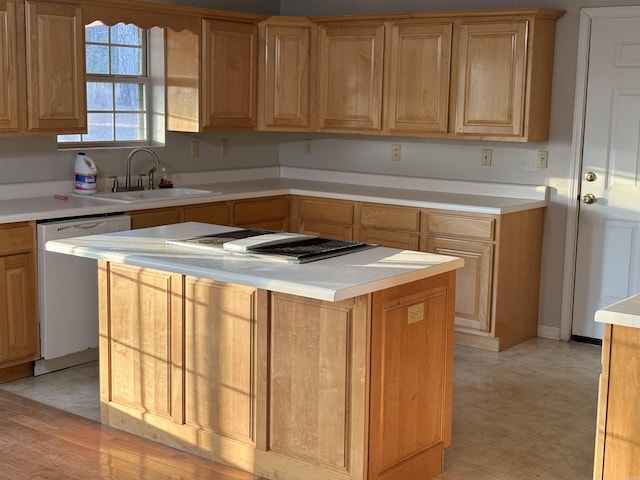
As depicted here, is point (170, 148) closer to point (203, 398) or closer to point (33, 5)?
point (33, 5)

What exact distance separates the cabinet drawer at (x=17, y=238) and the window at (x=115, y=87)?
3.53 feet

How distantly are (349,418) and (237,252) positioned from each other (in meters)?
0.87

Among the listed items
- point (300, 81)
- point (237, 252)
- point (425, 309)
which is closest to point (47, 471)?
point (237, 252)

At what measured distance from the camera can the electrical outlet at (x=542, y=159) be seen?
568 centimetres

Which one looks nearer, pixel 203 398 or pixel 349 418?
pixel 349 418

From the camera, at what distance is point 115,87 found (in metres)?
5.86

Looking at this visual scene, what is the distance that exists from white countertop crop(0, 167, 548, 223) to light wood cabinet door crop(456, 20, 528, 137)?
469 millimetres

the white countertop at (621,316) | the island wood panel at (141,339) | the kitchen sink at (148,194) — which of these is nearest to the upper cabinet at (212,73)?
the kitchen sink at (148,194)

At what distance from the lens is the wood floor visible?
11.6 ft

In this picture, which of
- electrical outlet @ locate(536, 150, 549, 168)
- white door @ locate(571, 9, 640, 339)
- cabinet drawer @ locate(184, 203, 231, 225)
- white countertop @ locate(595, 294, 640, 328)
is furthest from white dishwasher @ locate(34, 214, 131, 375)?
white countertop @ locate(595, 294, 640, 328)

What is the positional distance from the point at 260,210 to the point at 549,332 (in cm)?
205

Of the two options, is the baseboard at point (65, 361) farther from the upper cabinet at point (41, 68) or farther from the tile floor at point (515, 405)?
the upper cabinet at point (41, 68)

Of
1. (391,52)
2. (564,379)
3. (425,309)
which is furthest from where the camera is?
(391,52)

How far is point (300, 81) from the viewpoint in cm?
621
